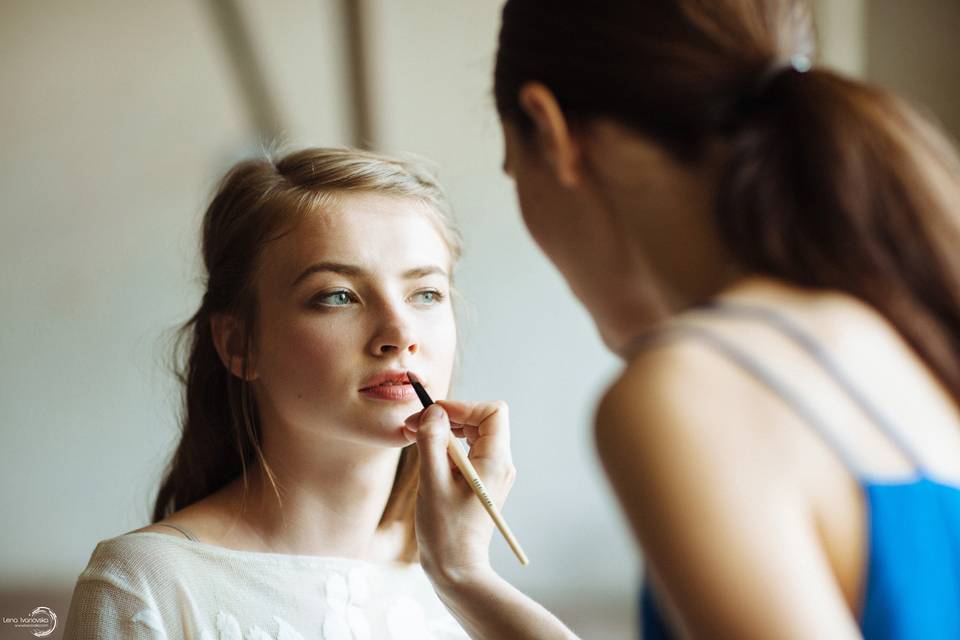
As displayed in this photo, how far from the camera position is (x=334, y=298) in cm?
125

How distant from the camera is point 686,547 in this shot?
0.51m

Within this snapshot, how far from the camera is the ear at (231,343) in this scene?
1343 mm

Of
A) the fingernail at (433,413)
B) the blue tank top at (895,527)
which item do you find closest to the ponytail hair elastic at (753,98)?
the blue tank top at (895,527)

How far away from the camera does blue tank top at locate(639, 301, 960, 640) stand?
556mm

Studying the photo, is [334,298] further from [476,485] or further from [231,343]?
[476,485]

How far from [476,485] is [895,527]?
0.54 m

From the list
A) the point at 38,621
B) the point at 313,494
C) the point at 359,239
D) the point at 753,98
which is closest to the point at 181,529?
the point at 313,494

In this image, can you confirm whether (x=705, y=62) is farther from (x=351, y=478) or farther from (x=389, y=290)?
(x=351, y=478)

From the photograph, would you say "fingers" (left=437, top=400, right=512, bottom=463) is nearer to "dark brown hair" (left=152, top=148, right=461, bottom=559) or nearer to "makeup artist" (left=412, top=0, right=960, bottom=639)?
"dark brown hair" (left=152, top=148, right=461, bottom=559)

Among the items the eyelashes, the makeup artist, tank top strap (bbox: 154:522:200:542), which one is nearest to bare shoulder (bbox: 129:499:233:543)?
tank top strap (bbox: 154:522:200:542)

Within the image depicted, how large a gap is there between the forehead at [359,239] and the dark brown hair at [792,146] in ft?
2.08

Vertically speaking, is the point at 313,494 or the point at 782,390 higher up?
the point at 782,390

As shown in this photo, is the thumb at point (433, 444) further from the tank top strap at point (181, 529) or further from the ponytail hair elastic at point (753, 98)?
the ponytail hair elastic at point (753, 98)

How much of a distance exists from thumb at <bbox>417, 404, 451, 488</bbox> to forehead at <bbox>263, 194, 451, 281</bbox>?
A: 22cm
